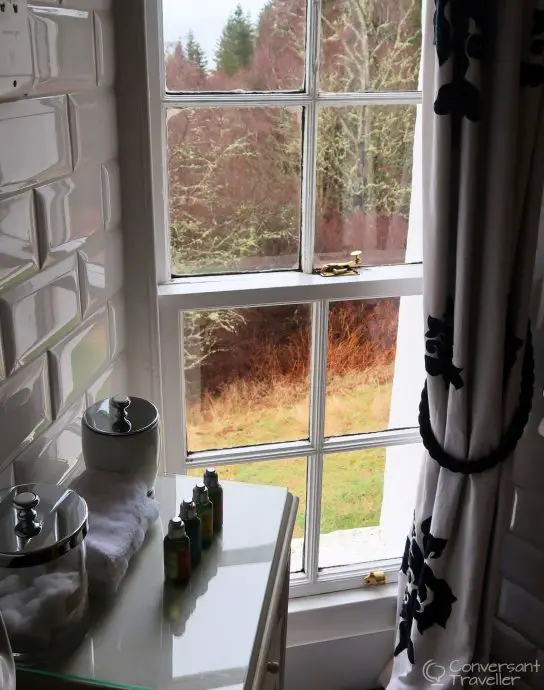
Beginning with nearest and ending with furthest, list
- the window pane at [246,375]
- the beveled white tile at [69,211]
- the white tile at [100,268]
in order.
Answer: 1. the beveled white tile at [69,211]
2. the white tile at [100,268]
3. the window pane at [246,375]

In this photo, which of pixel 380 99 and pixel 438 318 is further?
pixel 380 99

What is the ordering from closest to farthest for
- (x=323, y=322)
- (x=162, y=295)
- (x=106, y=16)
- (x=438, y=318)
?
(x=106, y=16), (x=438, y=318), (x=162, y=295), (x=323, y=322)

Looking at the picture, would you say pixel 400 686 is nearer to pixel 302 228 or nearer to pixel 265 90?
pixel 302 228

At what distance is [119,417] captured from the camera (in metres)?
0.90

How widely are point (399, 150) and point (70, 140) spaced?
69 cm

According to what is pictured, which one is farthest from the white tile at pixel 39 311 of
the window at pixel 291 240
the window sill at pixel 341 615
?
the window sill at pixel 341 615

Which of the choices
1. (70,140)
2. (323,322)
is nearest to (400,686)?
(323,322)

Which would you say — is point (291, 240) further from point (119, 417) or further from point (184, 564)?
point (184, 564)

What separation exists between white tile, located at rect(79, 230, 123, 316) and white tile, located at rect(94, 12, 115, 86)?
24 centimetres

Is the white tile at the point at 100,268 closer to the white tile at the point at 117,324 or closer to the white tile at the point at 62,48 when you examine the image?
the white tile at the point at 117,324

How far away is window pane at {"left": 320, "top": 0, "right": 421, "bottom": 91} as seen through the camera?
1272 millimetres

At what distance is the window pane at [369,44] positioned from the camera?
1272mm

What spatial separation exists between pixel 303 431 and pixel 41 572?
0.88 m

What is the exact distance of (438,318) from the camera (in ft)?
3.93
